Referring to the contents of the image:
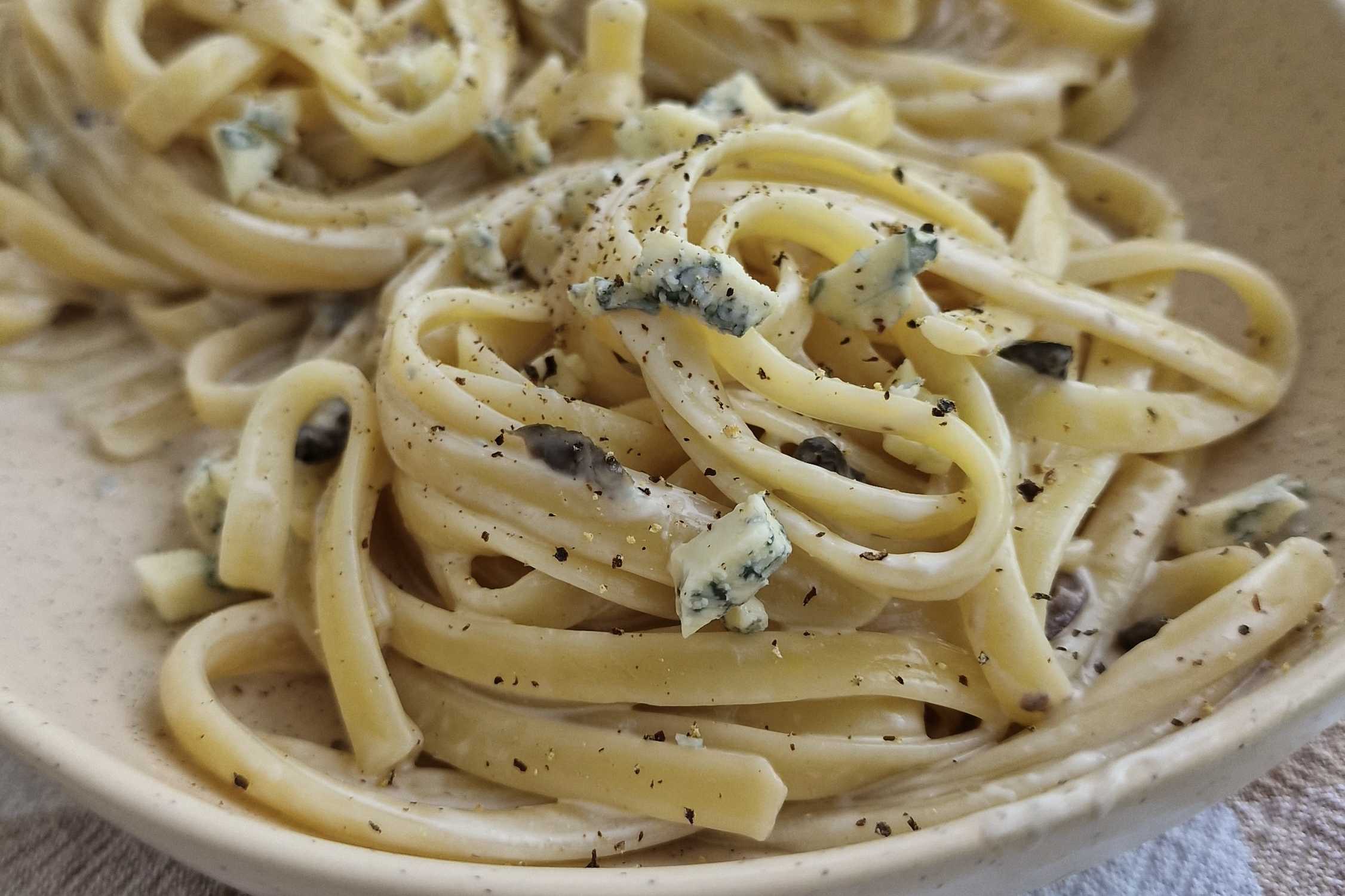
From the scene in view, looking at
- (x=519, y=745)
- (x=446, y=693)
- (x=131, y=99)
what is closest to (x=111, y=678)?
(x=446, y=693)

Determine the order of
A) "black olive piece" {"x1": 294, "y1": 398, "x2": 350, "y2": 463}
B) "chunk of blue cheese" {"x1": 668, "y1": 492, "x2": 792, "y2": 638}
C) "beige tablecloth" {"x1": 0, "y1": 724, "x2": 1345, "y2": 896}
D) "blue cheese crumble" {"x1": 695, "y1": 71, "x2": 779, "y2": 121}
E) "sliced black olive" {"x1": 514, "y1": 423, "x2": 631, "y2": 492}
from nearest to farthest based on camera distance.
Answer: "chunk of blue cheese" {"x1": 668, "y1": 492, "x2": 792, "y2": 638}
"sliced black olive" {"x1": 514, "y1": 423, "x2": 631, "y2": 492}
"beige tablecloth" {"x1": 0, "y1": 724, "x2": 1345, "y2": 896}
"black olive piece" {"x1": 294, "y1": 398, "x2": 350, "y2": 463}
"blue cheese crumble" {"x1": 695, "y1": 71, "x2": 779, "y2": 121}

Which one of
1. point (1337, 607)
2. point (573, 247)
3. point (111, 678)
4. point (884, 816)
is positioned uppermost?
point (573, 247)

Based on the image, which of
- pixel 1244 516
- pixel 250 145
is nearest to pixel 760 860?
pixel 1244 516

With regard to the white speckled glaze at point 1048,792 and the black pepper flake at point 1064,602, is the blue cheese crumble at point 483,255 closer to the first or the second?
the white speckled glaze at point 1048,792

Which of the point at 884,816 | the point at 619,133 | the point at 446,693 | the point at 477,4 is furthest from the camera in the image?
the point at 477,4

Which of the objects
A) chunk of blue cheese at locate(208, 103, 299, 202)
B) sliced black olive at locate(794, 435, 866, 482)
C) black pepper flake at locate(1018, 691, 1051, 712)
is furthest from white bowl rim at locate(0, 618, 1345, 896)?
chunk of blue cheese at locate(208, 103, 299, 202)

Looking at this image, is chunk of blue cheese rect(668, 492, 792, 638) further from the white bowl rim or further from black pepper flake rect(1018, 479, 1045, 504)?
black pepper flake rect(1018, 479, 1045, 504)

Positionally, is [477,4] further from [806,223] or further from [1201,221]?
[1201,221]
